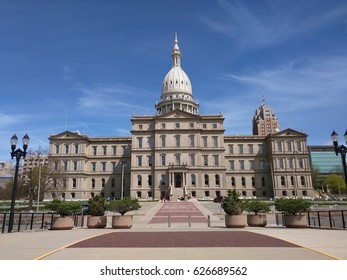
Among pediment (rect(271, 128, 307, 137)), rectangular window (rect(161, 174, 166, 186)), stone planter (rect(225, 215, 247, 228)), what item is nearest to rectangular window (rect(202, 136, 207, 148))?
rectangular window (rect(161, 174, 166, 186))

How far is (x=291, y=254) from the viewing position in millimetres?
9016

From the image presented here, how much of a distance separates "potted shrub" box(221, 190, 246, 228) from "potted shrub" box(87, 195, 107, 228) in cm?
860

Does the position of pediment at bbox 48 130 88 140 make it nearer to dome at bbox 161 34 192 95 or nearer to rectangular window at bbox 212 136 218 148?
dome at bbox 161 34 192 95

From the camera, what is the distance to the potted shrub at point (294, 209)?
19141 millimetres

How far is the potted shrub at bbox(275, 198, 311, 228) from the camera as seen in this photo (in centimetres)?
1914

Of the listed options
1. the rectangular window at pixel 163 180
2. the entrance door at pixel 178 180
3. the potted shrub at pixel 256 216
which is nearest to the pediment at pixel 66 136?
the rectangular window at pixel 163 180

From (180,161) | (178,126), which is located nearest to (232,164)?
(180,161)

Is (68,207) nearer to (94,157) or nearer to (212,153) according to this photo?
(212,153)

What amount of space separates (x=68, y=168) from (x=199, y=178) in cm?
3838

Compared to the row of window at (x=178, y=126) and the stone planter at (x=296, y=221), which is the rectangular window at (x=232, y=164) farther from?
the stone planter at (x=296, y=221)

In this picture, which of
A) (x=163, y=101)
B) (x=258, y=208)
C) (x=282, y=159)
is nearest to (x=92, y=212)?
(x=258, y=208)

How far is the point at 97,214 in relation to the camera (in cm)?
2070

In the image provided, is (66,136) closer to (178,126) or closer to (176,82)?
(178,126)
